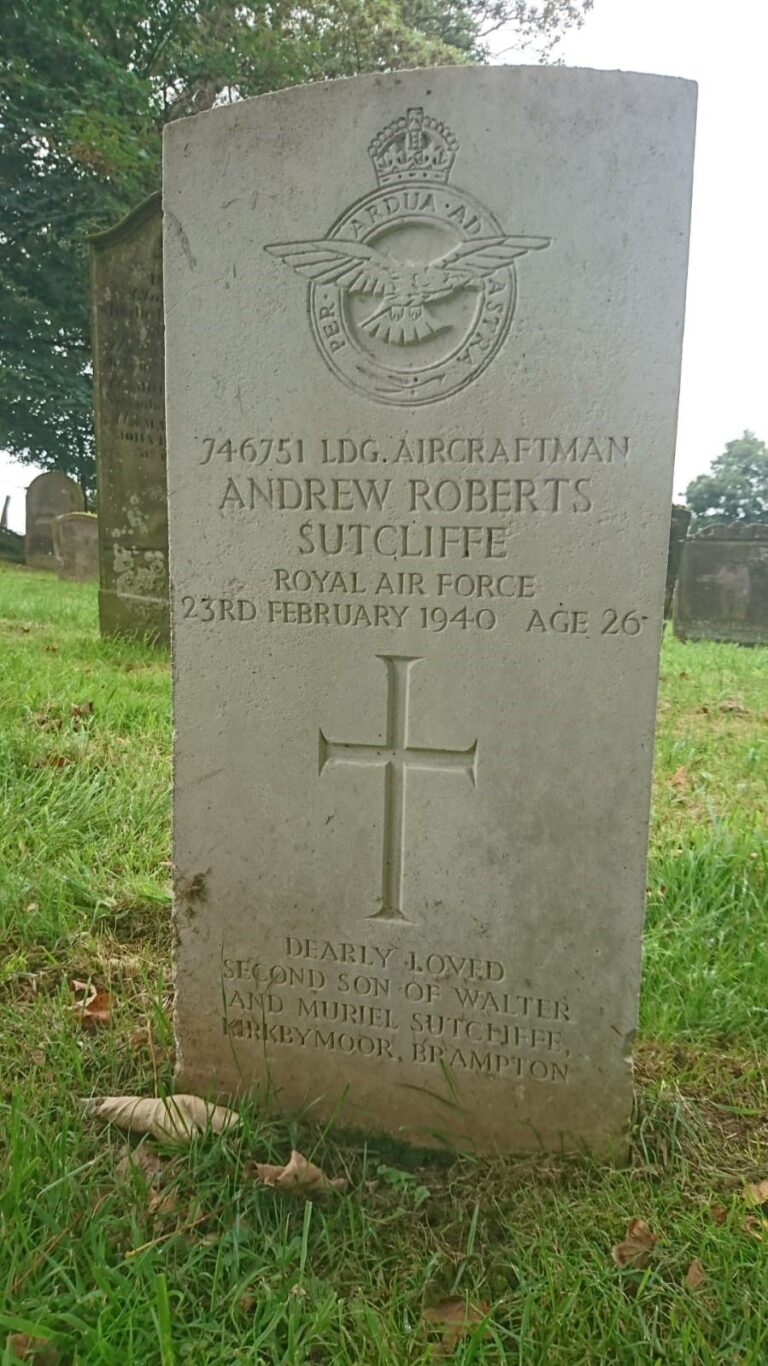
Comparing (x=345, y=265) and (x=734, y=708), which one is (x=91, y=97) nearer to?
(x=734, y=708)

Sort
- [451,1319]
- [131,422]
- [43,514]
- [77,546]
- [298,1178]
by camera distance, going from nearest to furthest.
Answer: [451,1319]
[298,1178]
[131,422]
[77,546]
[43,514]

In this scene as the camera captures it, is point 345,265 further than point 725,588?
No

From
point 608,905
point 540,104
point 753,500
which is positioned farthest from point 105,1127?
point 753,500

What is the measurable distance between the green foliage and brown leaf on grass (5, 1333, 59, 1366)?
119 ft

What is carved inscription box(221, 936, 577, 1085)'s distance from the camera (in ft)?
6.28

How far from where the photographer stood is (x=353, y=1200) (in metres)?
1.75

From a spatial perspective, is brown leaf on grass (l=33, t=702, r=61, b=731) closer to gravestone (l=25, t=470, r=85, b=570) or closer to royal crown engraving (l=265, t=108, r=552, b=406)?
royal crown engraving (l=265, t=108, r=552, b=406)

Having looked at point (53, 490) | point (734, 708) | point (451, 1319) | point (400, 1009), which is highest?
point (53, 490)

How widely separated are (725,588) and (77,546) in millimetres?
8190

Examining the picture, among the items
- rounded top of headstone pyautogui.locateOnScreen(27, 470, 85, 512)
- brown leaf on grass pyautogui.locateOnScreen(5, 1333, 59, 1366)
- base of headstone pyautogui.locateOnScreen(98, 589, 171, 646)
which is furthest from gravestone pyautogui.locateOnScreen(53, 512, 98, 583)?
brown leaf on grass pyautogui.locateOnScreen(5, 1333, 59, 1366)

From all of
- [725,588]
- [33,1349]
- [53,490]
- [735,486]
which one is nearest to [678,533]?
[725,588]

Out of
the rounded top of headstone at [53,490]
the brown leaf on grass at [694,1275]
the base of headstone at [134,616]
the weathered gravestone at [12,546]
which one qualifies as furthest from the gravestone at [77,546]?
the brown leaf on grass at [694,1275]

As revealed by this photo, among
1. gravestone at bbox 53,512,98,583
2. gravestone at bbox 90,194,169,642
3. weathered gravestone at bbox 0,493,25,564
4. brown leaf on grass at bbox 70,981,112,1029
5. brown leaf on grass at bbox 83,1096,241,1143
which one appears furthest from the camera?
weathered gravestone at bbox 0,493,25,564

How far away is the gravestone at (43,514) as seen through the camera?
14398mm
